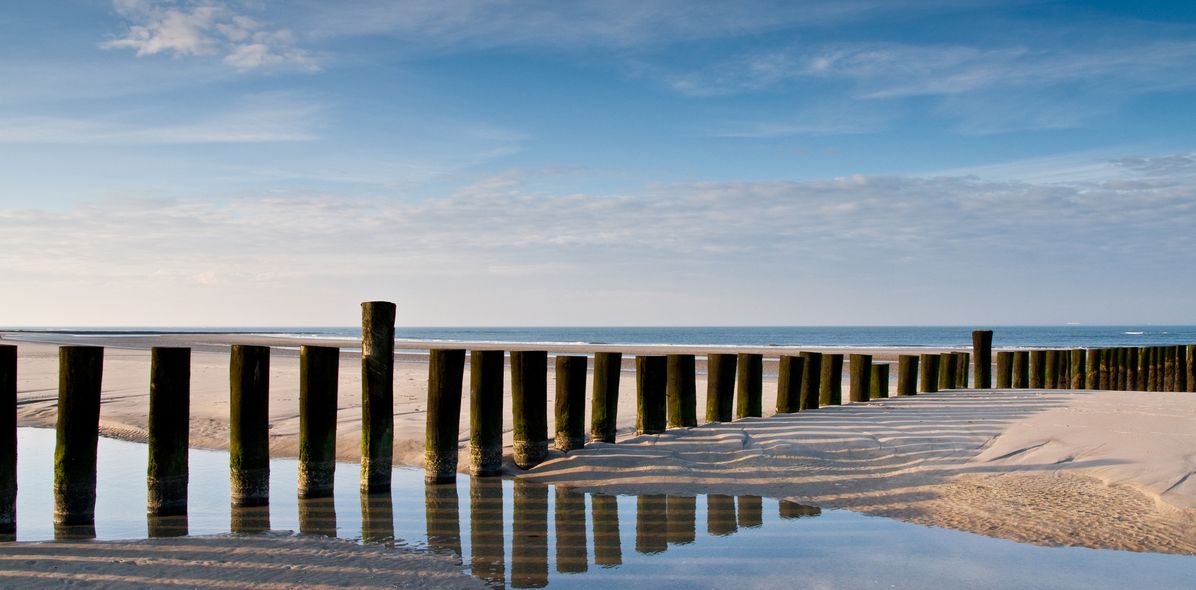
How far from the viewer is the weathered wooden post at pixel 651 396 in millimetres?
8055

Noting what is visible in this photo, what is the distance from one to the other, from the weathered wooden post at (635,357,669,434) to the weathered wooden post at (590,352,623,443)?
13.2 inches

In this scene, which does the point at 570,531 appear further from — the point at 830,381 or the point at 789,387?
the point at 830,381

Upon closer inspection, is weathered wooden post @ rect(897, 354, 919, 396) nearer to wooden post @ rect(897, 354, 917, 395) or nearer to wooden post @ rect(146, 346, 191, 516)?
wooden post @ rect(897, 354, 917, 395)

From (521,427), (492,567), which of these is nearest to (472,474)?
(521,427)

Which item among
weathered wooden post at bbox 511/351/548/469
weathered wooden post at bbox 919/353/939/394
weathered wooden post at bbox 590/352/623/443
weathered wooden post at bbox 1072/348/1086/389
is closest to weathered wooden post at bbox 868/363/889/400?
weathered wooden post at bbox 919/353/939/394

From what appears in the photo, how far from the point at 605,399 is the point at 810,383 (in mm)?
3062

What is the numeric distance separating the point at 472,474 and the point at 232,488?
174 cm

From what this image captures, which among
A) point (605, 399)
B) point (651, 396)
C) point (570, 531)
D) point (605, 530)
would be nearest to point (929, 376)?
point (651, 396)

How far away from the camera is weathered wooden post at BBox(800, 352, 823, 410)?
986 cm

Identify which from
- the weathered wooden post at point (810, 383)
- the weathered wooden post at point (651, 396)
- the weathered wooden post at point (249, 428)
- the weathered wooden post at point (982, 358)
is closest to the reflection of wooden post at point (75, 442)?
the weathered wooden post at point (249, 428)

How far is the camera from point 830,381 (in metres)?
10.3

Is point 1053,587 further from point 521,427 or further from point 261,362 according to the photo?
point 261,362

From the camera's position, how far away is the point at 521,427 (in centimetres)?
717

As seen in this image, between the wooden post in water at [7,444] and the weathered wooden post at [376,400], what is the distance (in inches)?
81.0
